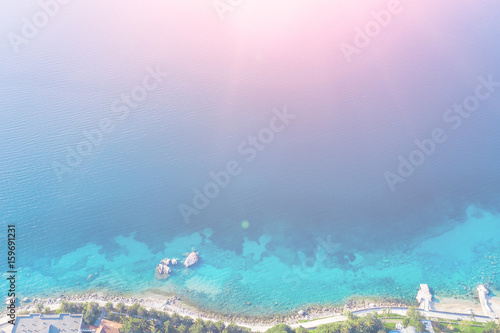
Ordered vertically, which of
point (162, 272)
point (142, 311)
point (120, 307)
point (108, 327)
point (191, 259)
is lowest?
point (108, 327)

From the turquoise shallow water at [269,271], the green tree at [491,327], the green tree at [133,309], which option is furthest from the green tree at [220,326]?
the green tree at [491,327]

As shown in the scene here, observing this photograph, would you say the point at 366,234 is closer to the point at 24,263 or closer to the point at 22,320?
the point at 22,320

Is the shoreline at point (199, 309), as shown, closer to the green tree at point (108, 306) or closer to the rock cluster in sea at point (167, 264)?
the green tree at point (108, 306)

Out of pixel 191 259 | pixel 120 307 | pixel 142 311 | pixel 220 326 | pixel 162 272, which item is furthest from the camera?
pixel 191 259

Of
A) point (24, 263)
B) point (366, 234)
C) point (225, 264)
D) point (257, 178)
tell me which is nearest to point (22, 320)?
point (24, 263)

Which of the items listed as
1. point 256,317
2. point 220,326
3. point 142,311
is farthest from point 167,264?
point 256,317

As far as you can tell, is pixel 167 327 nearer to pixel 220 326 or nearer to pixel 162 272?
pixel 220 326

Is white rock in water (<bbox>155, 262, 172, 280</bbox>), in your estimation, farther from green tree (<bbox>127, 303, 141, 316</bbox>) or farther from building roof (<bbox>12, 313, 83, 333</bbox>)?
building roof (<bbox>12, 313, 83, 333</bbox>)
